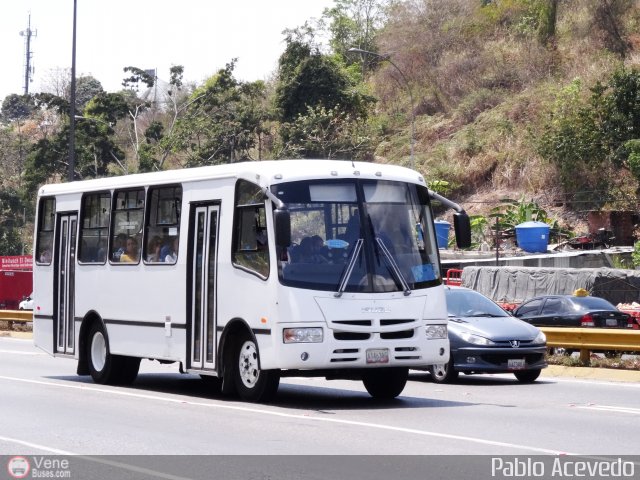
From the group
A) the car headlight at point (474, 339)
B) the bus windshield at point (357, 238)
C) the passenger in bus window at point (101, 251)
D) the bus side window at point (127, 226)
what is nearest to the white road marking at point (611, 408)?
the bus windshield at point (357, 238)

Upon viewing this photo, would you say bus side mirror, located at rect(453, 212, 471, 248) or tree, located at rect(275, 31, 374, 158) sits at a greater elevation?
tree, located at rect(275, 31, 374, 158)

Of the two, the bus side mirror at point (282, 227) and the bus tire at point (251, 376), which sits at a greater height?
the bus side mirror at point (282, 227)

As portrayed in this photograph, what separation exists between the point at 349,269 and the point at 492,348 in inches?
187

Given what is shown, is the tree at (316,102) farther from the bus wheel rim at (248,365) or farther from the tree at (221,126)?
the bus wheel rim at (248,365)

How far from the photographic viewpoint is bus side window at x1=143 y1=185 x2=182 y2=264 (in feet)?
53.3

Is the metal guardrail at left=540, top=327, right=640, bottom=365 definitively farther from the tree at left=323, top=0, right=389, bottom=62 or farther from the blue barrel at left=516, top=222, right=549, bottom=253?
the tree at left=323, top=0, right=389, bottom=62

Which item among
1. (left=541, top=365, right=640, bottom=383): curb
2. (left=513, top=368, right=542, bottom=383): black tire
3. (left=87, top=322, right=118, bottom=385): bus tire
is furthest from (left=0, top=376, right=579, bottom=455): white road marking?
(left=541, top=365, right=640, bottom=383): curb

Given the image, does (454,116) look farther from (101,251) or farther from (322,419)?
(322,419)

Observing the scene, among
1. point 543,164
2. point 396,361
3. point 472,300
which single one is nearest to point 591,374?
point 472,300

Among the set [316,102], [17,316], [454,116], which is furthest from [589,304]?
[454,116]

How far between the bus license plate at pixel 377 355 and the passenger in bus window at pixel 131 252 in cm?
490

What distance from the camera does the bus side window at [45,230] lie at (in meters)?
19.8
